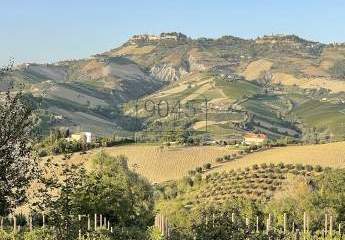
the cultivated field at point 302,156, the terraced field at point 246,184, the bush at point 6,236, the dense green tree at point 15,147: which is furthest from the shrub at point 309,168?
the dense green tree at point 15,147

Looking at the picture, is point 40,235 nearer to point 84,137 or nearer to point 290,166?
point 290,166

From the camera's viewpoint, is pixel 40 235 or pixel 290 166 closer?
pixel 40 235

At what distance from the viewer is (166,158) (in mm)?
107875

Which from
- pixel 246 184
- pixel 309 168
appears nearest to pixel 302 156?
pixel 309 168

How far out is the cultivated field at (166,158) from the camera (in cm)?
10112

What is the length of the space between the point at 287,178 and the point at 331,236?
136 feet

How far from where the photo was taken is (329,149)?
96.8 m

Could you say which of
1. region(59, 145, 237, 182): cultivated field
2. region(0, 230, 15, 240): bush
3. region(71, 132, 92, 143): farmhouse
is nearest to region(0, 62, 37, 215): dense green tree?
region(0, 230, 15, 240): bush

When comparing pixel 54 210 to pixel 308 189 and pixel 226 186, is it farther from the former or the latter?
pixel 226 186

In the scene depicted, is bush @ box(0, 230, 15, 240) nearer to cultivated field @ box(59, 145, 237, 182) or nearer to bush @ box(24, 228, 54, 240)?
bush @ box(24, 228, 54, 240)

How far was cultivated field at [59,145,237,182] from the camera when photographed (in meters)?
101

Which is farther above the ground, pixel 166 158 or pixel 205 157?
pixel 205 157

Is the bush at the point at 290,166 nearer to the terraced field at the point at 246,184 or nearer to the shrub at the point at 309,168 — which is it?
the terraced field at the point at 246,184

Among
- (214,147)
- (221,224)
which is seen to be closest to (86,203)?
(221,224)
